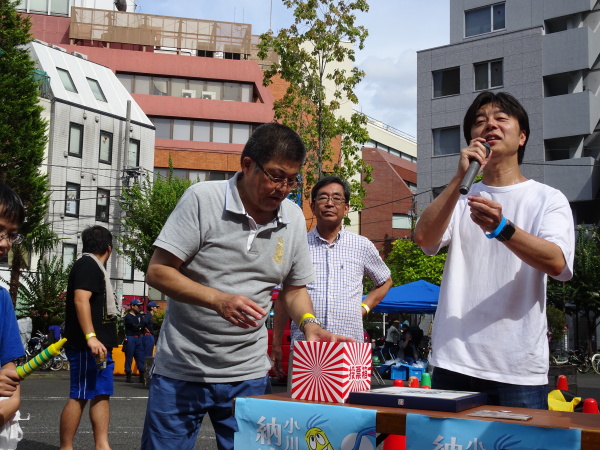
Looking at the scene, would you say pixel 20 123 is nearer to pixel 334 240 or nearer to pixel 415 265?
pixel 415 265

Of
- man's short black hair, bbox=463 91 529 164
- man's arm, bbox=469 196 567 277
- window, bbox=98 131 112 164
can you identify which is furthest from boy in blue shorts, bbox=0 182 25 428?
window, bbox=98 131 112 164

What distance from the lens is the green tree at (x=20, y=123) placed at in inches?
1098

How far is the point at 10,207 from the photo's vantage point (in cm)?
316

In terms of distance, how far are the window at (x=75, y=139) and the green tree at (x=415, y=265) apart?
1833 cm

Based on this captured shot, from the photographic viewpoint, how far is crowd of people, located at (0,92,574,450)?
10.7ft

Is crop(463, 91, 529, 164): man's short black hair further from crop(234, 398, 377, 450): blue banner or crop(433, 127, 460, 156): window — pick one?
crop(433, 127, 460, 156): window

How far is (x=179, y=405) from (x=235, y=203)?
38.9 inches

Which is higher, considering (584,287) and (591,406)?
(584,287)

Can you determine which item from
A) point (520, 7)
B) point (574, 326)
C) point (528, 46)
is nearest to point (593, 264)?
point (574, 326)

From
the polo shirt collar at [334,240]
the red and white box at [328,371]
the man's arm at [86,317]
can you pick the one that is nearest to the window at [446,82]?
the polo shirt collar at [334,240]

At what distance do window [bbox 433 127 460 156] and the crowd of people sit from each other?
40152 millimetres

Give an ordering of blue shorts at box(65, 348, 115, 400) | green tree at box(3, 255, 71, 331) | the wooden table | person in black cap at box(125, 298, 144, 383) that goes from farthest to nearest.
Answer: green tree at box(3, 255, 71, 331) < person in black cap at box(125, 298, 144, 383) < blue shorts at box(65, 348, 115, 400) < the wooden table

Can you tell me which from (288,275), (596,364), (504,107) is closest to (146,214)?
(596,364)

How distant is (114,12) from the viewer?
58.6 m
